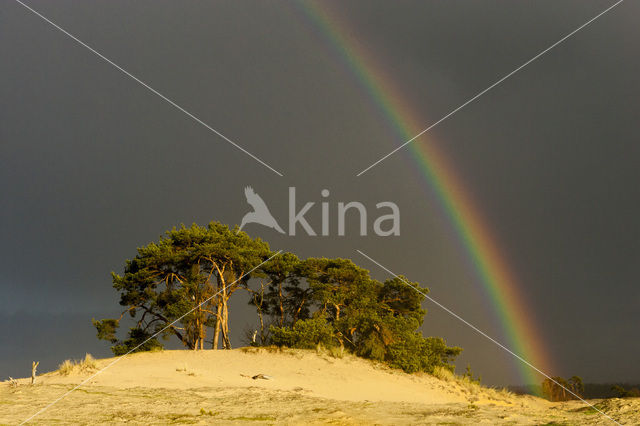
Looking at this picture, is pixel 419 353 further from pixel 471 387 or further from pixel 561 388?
pixel 561 388

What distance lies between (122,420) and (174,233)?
79.1 feet

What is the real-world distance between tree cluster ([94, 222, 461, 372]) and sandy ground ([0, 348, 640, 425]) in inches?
152

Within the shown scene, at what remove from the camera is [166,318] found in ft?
96.9

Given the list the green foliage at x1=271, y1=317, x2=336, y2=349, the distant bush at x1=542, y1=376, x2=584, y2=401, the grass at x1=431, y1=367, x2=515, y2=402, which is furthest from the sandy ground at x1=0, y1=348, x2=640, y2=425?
the distant bush at x1=542, y1=376, x2=584, y2=401

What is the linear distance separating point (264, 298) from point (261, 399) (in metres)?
22.0

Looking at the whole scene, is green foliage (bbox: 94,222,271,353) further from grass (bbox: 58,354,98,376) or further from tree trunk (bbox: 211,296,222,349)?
grass (bbox: 58,354,98,376)

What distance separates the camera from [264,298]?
33844mm

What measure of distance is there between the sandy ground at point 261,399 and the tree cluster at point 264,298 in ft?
12.7

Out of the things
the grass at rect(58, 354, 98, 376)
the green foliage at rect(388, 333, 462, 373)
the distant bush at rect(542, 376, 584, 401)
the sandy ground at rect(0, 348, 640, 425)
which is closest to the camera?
the sandy ground at rect(0, 348, 640, 425)

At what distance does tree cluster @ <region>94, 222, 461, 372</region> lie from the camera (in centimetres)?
2759

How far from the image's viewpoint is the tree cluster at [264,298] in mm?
27594

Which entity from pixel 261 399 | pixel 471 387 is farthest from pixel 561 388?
pixel 261 399

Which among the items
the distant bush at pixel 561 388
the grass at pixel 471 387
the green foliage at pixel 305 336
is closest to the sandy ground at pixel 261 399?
the grass at pixel 471 387

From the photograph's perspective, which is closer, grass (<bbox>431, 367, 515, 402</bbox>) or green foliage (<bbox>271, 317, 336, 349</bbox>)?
grass (<bbox>431, 367, 515, 402</bbox>)
